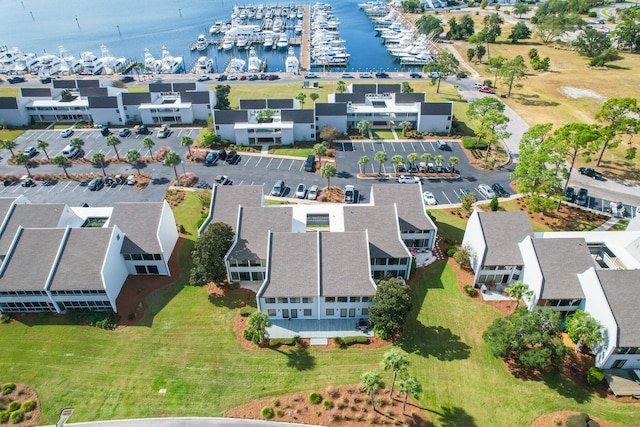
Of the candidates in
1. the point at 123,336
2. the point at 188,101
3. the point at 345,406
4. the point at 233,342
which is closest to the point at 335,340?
the point at 345,406

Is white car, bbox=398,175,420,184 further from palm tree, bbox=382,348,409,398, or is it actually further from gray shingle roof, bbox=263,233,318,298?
palm tree, bbox=382,348,409,398

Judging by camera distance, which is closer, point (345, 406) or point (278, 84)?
point (345, 406)

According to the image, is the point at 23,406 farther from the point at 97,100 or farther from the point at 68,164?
the point at 97,100

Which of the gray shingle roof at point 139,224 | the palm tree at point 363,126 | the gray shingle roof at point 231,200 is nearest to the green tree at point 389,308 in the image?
the gray shingle roof at point 231,200

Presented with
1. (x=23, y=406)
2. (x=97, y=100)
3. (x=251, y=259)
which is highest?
(x=97, y=100)

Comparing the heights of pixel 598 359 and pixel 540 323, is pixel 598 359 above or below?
below

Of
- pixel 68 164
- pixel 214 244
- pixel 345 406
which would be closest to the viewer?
pixel 345 406

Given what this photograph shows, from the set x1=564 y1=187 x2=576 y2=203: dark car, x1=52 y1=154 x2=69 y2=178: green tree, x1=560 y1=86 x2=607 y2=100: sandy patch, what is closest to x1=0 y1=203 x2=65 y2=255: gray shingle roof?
x1=52 y1=154 x2=69 y2=178: green tree
